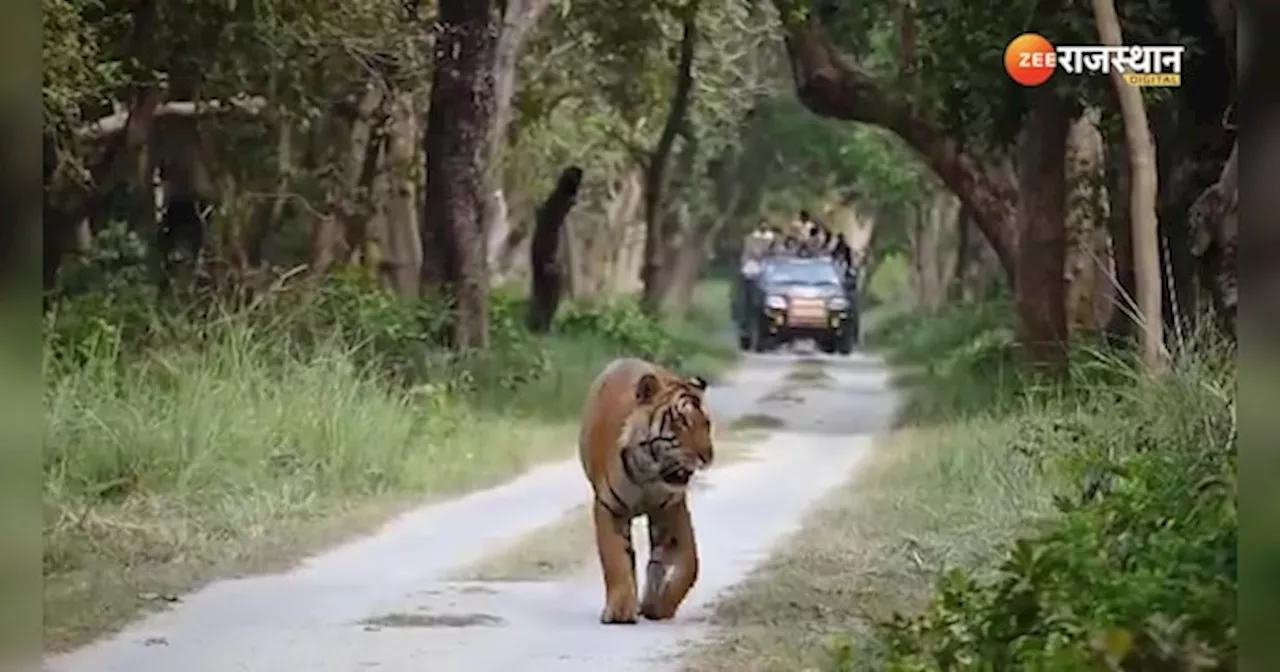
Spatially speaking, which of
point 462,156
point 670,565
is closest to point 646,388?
point 670,565

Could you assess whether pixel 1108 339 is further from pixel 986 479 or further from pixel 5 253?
pixel 5 253

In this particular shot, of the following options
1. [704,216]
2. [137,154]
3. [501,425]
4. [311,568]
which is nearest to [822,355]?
[704,216]

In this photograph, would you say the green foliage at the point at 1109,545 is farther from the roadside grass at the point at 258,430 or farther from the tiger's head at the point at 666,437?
the roadside grass at the point at 258,430

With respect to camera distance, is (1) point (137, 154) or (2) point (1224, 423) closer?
(2) point (1224, 423)

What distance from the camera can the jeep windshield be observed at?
3.11 m

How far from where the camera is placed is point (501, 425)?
10.1 feet

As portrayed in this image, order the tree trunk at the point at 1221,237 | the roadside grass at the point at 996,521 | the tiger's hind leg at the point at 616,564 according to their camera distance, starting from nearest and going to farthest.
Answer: the roadside grass at the point at 996,521 < the tree trunk at the point at 1221,237 < the tiger's hind leg at the point at 616,564

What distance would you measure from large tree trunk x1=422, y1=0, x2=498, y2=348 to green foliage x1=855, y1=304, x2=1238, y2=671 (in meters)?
0.61

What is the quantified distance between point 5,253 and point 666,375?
84 cm

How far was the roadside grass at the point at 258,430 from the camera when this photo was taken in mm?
3002

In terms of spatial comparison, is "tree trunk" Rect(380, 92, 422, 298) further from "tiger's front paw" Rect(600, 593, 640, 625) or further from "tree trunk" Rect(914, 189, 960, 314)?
"tree trunk" Rect(914, 189, 960, 314)

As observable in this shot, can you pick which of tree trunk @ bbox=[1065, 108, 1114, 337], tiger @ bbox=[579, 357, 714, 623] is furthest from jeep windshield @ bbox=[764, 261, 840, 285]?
tree trunk @ bbox=[1065, 108, 1114, 337]

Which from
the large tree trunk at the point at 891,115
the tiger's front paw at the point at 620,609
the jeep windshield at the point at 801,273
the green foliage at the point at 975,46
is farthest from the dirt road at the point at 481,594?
the green foliage at the point at 975,46

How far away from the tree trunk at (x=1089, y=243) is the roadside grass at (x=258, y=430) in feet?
1.53
